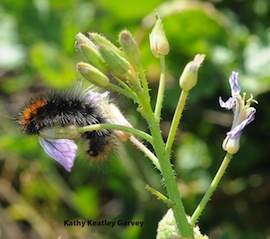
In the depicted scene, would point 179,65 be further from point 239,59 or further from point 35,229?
point 35,229

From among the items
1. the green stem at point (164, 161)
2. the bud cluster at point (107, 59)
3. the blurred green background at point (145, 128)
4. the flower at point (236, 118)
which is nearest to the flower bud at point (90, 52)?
the bud cluster at point (107, 59)

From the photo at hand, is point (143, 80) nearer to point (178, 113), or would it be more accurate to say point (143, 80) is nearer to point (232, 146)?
point (178, 113)

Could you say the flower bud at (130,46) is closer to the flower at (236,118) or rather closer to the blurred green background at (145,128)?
the flower at (236,118)

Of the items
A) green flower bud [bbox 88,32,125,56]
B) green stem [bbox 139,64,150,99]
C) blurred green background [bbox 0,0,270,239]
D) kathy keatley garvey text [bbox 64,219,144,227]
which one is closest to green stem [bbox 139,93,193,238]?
green stem [bbox 139,64,150,99]

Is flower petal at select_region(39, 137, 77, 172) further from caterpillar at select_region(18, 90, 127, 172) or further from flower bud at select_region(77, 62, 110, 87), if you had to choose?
flower bud at select_region(77, 62, 110, 87)

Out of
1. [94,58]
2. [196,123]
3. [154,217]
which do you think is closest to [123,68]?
[94,58]
